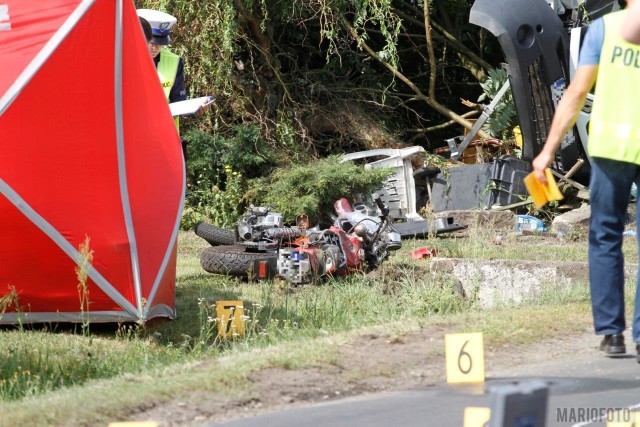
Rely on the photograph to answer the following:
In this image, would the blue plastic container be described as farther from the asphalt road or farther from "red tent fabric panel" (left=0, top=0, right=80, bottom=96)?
the asphalt road

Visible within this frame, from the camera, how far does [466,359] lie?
5.67 meters

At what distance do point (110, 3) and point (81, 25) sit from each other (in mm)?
422

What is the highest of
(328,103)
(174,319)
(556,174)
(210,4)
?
(210,4)

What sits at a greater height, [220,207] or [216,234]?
[220,207]

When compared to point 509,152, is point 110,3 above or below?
above

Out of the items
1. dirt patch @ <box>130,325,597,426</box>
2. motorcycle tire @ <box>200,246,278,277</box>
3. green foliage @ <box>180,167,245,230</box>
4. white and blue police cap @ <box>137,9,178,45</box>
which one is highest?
white and blue police cap @ <box>137,9,178,45</box>

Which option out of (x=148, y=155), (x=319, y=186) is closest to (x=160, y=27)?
(x=148, y=155)

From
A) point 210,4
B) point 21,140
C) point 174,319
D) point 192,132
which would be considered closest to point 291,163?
point 192,132

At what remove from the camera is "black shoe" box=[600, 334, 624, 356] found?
5984 millimetres

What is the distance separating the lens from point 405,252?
473 inches

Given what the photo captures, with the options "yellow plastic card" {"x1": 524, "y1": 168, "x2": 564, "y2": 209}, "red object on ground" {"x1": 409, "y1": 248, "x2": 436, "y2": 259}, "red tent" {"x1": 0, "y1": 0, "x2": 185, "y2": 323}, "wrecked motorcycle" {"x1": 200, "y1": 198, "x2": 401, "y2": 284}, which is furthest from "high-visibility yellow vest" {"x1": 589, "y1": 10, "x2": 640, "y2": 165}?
"red object on ground" {"x1": 409, "y1": 248, "x2": 436, "y2": 259}

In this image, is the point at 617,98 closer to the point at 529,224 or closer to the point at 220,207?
the point at 529,224

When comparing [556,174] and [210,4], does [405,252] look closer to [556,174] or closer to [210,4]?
[556,174]

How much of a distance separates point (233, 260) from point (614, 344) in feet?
16.5
